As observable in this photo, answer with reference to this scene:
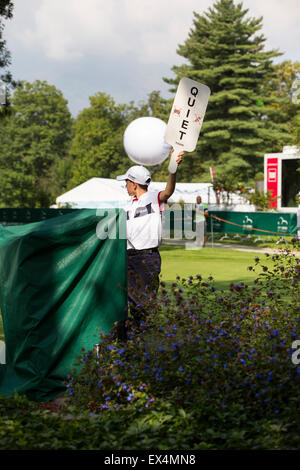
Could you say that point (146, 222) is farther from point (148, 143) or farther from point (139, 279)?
point (148, 143)

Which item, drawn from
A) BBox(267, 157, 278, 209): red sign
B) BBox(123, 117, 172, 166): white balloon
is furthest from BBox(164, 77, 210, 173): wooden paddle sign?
BBox(267, 157, 278, 209): red sign

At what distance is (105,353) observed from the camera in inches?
205

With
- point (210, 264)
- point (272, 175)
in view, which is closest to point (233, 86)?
point (272, 175)

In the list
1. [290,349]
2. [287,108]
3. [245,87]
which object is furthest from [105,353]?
[287,108]

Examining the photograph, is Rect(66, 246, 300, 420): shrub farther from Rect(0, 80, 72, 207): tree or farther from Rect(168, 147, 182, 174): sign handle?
Rect(0, 80, 72, 207): tree

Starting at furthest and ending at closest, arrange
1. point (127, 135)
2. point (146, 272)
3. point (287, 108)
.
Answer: point (287, 108) < point (127, 135) < point (146, 272)

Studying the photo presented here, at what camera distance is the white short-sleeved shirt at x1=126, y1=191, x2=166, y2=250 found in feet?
19.9

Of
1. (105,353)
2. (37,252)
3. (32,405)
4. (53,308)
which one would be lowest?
(32,405)

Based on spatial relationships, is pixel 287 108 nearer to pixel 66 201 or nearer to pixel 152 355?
pixel 66 201

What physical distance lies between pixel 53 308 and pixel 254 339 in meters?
1.81

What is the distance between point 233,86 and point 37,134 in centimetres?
5014

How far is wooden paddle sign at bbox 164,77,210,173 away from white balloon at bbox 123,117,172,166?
1347 mm

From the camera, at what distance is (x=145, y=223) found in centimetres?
606

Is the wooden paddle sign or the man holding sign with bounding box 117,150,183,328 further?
the man holding sign with bounding box 117,150,183,328
